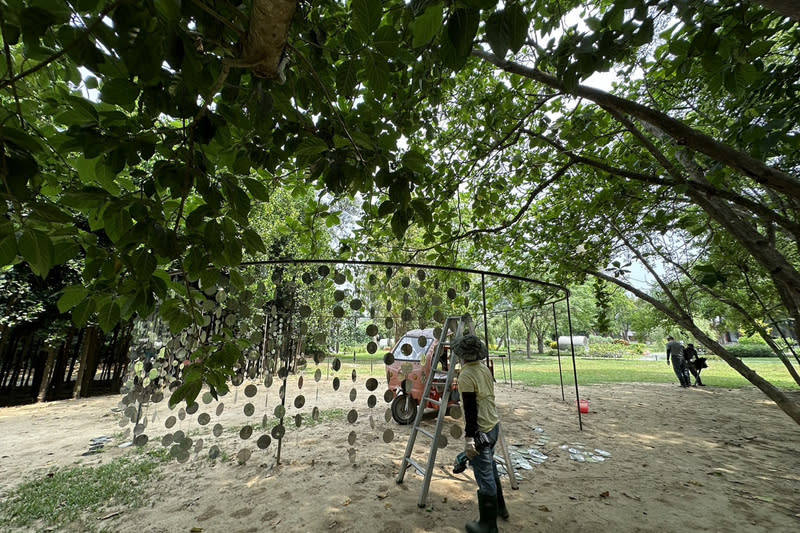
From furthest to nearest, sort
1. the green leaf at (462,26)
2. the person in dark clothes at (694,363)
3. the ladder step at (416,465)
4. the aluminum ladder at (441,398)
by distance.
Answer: the person in dark clothes at (694,363)
the ladder step at (416,465)
the aluminum ladder at (441,398)
the green leaf at (462,26)

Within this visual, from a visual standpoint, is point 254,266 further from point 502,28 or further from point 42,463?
point 42,463

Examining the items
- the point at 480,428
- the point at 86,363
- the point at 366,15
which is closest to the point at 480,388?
the point at 480,428

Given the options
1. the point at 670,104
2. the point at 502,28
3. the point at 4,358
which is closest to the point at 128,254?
the point at 502,28

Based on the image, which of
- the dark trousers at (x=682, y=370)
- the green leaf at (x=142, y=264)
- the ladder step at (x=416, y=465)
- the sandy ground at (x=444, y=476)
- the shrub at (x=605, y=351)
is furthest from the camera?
the shrub at (x=605, y=351)

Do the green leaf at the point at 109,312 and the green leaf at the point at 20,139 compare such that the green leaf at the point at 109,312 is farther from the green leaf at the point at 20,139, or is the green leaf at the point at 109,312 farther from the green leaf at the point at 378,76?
the green leaf at the point at 378,76

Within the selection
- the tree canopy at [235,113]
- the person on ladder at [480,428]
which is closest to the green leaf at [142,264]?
the tree canopy at [235,113]

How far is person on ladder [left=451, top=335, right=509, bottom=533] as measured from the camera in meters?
2.62

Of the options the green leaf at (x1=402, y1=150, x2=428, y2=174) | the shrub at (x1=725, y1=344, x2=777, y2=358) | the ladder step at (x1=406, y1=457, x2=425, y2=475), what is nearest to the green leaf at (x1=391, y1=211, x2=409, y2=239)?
the green leaf at (x1=402, y1=150, x2=428, y2=174)

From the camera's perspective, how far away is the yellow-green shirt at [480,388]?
284cm

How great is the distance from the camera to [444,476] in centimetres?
374

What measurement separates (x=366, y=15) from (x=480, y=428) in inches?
118

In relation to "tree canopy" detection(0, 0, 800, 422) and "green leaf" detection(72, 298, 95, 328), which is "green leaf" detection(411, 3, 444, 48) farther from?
"green leaf" detection(72, 298, 95, 328)

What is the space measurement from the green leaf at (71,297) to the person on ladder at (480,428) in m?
2.50

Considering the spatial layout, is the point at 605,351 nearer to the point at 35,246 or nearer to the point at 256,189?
the point at 256,189
